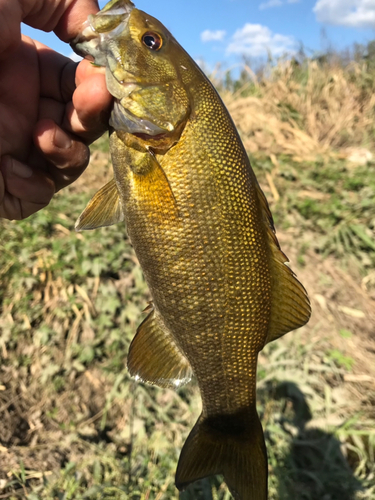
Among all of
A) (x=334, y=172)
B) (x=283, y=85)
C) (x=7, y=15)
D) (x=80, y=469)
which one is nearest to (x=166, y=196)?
(x=7, y=15)

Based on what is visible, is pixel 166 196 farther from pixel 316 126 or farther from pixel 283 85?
pixel 283 85

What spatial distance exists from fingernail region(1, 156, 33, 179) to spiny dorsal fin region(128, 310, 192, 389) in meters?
1.05

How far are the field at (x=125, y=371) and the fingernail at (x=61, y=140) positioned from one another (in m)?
2.02

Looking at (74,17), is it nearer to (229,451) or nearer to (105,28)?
(105,28)

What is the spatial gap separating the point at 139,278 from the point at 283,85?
494 cm

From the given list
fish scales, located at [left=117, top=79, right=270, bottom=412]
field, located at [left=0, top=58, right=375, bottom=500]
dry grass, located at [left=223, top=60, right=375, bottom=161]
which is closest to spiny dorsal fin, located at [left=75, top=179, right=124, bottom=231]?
fish scales, located at [left=117, top=79, right=270, bottom=412]

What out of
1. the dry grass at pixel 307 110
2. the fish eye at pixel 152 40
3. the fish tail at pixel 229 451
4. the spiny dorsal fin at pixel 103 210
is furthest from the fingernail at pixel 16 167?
the dry grass at pixel 307 110

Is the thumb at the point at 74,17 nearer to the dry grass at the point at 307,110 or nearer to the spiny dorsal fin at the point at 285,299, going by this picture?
the spiny dorsal fin at the point at 285,299

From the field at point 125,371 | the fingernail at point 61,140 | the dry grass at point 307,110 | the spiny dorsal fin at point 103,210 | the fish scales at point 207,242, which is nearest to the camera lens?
the fish scales at point 207,242

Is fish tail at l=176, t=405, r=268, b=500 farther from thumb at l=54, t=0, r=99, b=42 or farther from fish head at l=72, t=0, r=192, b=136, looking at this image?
thumb at l=54, t=0, r=99, b=42

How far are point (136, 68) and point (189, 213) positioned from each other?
59 centimetres

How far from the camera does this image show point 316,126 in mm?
6211

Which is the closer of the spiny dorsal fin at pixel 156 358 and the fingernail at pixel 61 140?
the spiny dorsal fin at pixel 156 358

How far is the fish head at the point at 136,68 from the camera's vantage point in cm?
137
